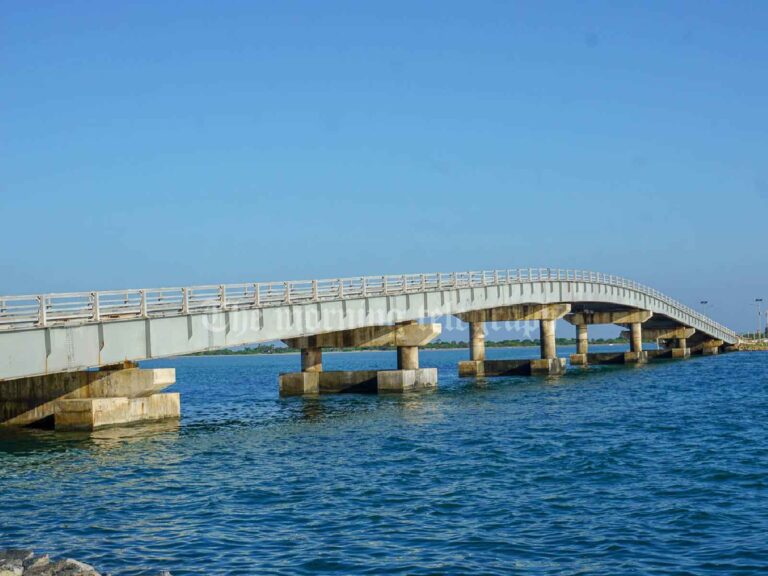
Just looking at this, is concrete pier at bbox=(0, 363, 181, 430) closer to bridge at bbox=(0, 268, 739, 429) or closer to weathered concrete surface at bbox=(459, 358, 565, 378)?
bridge at bbox=(0, 268, 739, 429)

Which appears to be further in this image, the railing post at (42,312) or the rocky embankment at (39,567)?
the railing post at (42,312)

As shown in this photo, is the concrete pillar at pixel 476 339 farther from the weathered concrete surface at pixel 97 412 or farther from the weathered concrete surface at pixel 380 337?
the weathered concrete surface at pixel 97 412

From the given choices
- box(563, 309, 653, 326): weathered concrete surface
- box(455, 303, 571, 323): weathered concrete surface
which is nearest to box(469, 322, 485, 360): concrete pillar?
box(455, 303, 571, 323): weathered concrete surface

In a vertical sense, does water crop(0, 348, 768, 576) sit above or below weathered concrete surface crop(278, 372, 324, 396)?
below

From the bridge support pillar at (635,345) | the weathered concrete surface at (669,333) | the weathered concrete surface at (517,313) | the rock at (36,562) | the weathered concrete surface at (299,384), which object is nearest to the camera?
the rock at (36,562)

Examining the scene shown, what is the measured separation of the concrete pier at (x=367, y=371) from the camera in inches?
2184

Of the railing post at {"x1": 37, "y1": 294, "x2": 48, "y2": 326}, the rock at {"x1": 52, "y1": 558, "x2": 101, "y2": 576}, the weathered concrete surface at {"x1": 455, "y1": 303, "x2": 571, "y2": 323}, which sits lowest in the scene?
the rock at {"x1": 52, "y1": 558, "x2": 101, "y2": 576}

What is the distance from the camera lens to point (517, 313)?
2992 inches

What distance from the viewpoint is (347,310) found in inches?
1955

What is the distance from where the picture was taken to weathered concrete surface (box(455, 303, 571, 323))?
74.4 m

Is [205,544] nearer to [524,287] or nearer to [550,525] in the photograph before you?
[550,525]

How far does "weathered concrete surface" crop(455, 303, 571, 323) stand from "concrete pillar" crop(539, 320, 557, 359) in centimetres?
65

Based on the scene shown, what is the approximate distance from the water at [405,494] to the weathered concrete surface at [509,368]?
3500cm

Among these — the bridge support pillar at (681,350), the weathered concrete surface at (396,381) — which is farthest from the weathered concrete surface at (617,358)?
the weathered concrete surface at (396,381)
